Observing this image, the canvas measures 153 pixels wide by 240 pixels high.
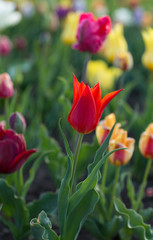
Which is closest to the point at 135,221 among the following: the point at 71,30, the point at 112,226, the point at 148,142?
the point at 112,226

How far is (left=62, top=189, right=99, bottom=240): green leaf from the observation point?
0.97m

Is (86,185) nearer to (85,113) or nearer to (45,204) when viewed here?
(85,113)

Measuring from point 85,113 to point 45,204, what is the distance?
1.34 feet

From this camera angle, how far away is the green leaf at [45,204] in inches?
46.3

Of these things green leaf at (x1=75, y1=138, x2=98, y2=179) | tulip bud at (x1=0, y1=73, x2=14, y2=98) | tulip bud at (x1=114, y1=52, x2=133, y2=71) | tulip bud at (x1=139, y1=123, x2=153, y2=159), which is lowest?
green leaf at (x1=75, y1=138, x2=98, y2=179)

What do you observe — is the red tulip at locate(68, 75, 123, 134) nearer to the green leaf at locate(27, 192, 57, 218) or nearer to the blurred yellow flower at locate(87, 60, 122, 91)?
the green leaf at locate(27, 192, 57, 218)

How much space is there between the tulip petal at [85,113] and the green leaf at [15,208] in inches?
12.0

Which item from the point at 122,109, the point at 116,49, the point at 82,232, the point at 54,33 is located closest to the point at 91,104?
the point at 82,232

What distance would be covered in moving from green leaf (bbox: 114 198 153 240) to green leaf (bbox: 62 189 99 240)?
0.45 feet

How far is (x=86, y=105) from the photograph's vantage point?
883 millimetres

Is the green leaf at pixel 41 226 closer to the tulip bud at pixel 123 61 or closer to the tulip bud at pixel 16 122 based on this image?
the tulip bud at pixel 16 122

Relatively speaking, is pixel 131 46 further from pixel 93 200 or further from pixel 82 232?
pixel 93 200

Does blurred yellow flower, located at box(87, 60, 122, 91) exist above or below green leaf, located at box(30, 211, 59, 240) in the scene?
below

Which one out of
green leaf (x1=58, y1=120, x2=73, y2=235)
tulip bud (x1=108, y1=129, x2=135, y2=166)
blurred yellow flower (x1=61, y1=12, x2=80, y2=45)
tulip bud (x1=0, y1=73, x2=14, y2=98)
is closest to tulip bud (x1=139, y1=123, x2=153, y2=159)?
tulip bud (x1=108, y1=129, x2=135, y2=166)
